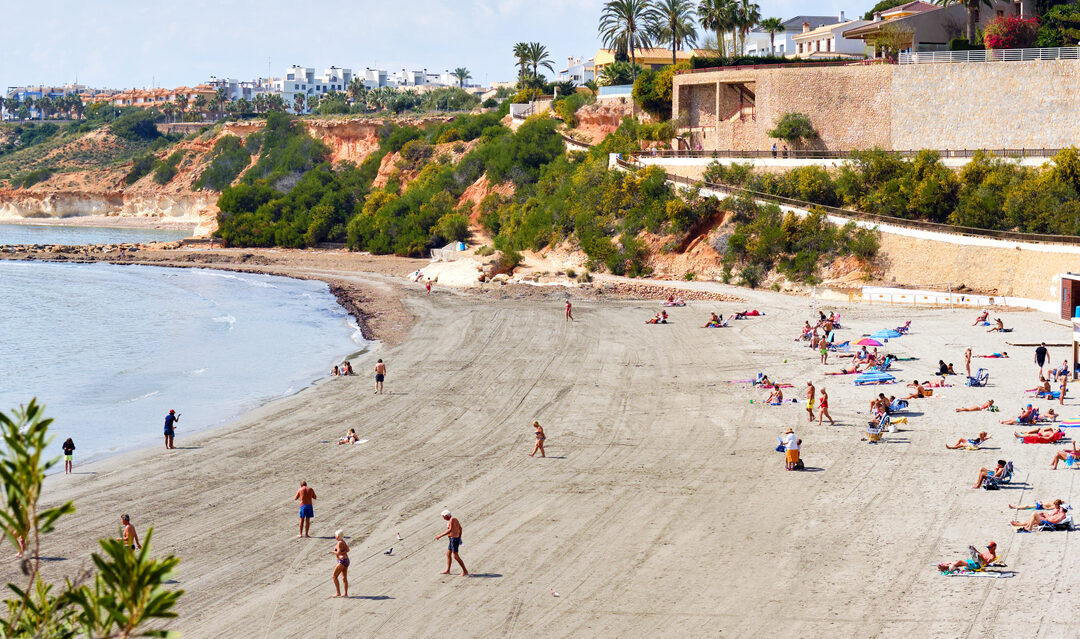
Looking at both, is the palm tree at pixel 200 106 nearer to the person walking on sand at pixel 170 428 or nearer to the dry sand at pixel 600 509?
the dry sand at pixel 600 509

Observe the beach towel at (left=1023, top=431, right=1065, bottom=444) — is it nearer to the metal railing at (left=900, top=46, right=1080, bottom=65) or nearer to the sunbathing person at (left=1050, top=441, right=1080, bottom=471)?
the sunbathing person at (left=1050, top=441, right=1080, bottom=471)

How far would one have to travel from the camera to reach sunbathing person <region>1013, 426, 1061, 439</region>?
22.4 meters

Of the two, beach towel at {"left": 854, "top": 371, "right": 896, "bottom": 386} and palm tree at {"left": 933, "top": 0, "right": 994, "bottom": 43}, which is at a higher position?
palm tree at {"left": 933, "top": 0, "right": 994, "bottom": 43}

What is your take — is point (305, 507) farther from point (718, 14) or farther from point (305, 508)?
point (718, 14)

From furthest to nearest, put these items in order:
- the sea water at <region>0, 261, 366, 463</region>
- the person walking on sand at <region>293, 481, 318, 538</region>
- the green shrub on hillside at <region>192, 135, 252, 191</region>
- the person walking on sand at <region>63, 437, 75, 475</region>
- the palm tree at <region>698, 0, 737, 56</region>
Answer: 1. the green shrub on hillside at <region>192, 135, 252, 191</region>
2. the palm tree at <region>698, 0, 737, 56</region>
3. the sea water at <region>0, 261, 366, 463</region>
4. the person walking on sand at <region>63, 437, 75, 475</region>
5. the person walking on sand at <region>293, 481, 318, 538</region>

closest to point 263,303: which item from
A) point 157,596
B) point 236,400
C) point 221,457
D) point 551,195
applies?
point 551,195

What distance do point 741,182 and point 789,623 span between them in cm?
3946

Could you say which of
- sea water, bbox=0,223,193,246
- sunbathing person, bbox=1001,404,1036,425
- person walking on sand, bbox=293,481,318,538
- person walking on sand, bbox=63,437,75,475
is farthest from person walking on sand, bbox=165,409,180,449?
sea water, bbox=0,223,193,246

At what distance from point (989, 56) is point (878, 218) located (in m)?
9.64

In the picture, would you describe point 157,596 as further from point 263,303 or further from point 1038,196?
point 263,303

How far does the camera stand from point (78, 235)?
10575 centimetres

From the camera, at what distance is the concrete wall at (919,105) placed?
4547cm

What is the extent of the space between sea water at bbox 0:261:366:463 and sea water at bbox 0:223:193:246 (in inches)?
1286

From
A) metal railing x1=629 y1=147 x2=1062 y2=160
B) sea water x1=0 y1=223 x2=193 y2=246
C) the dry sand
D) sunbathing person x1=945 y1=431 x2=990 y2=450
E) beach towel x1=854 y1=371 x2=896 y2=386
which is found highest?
metal railing x1=629 y1=147 x2=1062 y2=160
